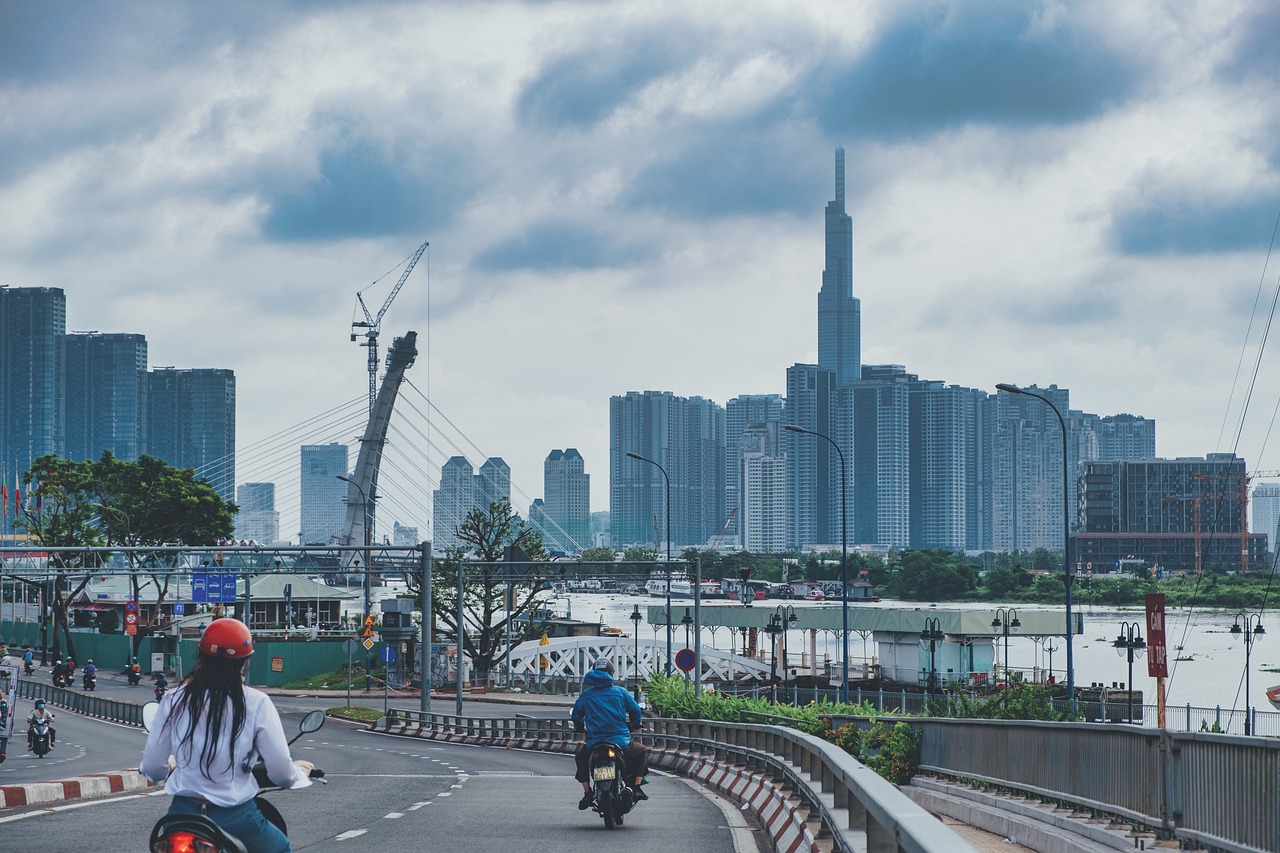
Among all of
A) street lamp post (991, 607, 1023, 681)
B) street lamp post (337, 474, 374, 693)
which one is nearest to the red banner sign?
street lamp post (337, 474, 374, 693)

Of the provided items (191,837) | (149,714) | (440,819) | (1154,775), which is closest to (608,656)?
(440,819)

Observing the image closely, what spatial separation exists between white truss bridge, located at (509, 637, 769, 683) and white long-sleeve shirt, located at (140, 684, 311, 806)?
71806mm

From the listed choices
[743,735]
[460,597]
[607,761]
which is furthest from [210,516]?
[607,761]

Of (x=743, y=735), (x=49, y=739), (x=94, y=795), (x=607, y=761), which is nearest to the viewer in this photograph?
(x=607, y=761)

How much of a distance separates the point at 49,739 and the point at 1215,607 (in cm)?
14249

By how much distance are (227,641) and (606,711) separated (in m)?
8.10

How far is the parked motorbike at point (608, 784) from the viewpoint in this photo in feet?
48.2

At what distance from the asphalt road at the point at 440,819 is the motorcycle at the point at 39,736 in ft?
52.0

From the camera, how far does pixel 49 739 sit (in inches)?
1469

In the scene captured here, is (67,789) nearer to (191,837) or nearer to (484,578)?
(191,837)

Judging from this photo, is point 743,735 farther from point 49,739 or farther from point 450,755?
point 49,739

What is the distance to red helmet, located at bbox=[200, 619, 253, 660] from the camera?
6.90 metres

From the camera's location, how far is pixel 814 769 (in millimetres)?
14781

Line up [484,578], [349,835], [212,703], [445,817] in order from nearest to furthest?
[212,703], [349,835], [445,817], [484,578]
